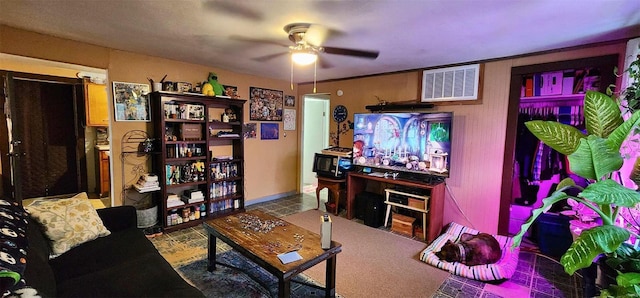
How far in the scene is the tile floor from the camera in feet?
7.36

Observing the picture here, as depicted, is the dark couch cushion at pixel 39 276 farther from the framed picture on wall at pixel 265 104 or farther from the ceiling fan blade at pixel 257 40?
the framed picture on wall at pixel 265 104

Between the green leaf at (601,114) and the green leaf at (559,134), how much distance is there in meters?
0.10

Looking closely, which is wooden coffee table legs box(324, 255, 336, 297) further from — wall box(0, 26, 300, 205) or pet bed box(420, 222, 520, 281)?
wall box(0, 26, 300, 205)

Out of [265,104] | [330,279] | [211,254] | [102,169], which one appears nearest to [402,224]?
[330,279]

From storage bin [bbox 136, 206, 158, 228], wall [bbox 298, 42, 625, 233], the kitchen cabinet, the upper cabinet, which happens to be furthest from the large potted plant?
the kitchen cabinet

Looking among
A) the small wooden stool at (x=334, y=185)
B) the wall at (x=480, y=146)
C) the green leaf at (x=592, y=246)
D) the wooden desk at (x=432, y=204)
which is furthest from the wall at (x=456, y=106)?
the green leaf at (x=592, y=246)

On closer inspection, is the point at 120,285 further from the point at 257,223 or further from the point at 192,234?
the point at 192,234

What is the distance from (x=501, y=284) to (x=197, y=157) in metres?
3.60

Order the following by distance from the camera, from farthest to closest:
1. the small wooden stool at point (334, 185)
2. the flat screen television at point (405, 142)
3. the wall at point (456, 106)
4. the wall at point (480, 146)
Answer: the small wooden stool at point (334, 185) < the flat screen television at point (405, 142) < the wall at point (480, 146) < the wall at point (456, 106)

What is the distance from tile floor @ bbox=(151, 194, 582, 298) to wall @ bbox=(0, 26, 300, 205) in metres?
0.99

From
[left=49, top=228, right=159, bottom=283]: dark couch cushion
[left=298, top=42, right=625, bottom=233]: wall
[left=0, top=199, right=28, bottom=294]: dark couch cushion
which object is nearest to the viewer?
[left=0, top=199, right=28, bottom=294]: dark couch cushion

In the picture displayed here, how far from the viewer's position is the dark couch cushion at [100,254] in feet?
5.63

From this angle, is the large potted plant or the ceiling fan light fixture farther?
the ceiling fan light fixture

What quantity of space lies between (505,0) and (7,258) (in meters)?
2.95
